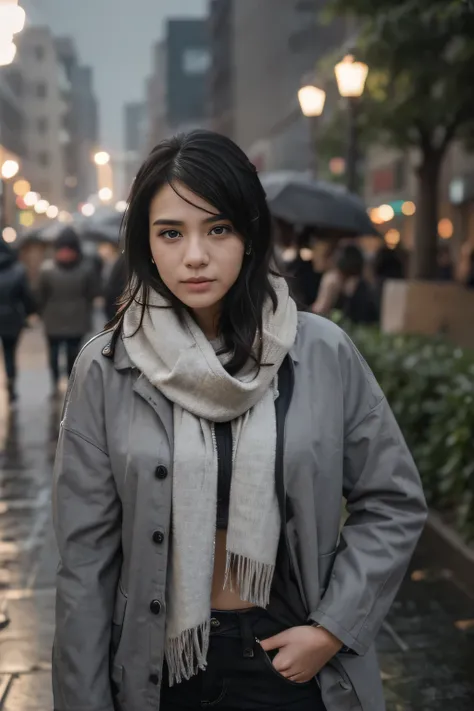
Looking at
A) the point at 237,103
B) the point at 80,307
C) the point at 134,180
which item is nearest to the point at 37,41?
the point at 237,103

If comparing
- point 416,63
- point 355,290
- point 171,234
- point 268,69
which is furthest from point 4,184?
point 268,69

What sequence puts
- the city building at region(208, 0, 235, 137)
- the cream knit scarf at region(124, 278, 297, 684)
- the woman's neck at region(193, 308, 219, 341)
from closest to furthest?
the cream knit scarf at region(124, 278, 297, 684)
the woman's neck at region(193, 308, 219, 341)
the city building at region(208, 0, 235, 137)

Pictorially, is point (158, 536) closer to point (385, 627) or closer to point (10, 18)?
point (385, 627)

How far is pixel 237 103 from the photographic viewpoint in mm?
91375

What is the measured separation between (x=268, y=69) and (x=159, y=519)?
81690 mm

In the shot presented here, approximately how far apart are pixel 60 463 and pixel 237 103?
9162 cm

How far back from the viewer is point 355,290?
34.0ft

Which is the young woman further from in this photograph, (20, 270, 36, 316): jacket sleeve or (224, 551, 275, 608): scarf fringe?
(20, 270, 36, 316): jacket sleeve

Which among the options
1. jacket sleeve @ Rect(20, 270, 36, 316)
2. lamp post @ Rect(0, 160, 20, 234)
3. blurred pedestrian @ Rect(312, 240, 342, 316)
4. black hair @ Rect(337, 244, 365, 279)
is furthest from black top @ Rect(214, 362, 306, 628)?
lamp post @ Rect(0, 160, 20, 234)

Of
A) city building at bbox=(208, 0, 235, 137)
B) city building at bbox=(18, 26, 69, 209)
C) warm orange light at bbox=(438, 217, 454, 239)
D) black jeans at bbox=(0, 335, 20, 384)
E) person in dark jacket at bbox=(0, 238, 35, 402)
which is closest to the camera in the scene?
person in dark jacket at bbox=(0, 238, 35, 402)

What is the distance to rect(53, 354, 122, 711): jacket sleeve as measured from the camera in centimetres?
220

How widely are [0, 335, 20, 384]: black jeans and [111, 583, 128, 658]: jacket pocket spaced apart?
10.8 metres

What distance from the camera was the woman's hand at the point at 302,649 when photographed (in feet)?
7.14

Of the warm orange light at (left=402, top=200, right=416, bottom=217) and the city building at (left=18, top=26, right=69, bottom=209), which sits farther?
the city building at (left=18, top=26, right=69, bottom=209)
